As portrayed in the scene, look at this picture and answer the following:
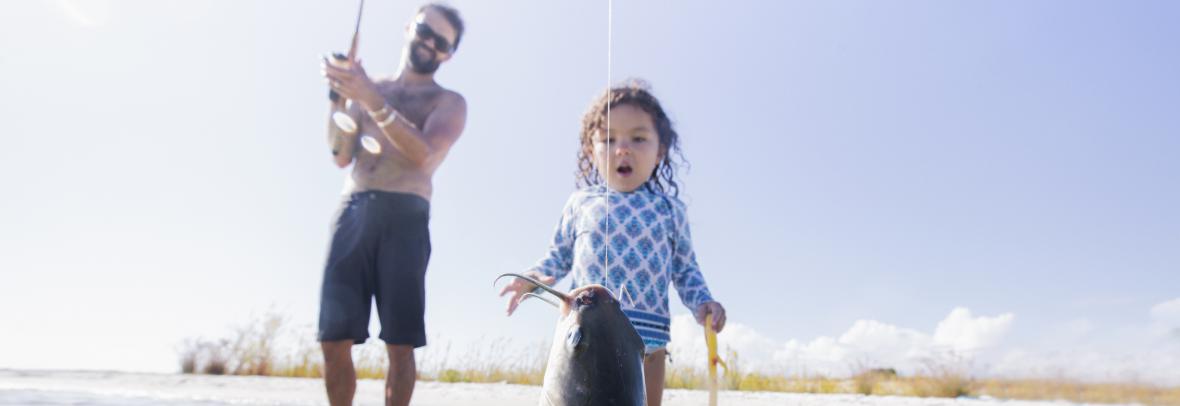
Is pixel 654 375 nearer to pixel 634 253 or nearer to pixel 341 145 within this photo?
pixel 634 253

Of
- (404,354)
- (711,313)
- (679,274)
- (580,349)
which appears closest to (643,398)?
(580,349)

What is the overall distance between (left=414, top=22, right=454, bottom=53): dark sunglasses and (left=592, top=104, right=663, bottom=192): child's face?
113 centimetres

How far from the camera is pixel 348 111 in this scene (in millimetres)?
3648

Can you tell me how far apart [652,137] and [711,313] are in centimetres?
76

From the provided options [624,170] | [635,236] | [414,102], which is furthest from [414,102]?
[635,236]

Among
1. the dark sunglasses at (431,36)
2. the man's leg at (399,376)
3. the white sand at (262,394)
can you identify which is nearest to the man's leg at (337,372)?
the man's leg at (399,376)

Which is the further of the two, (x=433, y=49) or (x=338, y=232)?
(x=433, y=49)

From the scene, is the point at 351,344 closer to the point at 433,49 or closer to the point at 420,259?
the point at 420,259

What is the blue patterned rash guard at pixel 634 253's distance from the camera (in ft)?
8.94

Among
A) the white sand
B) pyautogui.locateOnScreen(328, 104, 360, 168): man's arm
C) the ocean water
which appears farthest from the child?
the ocean water

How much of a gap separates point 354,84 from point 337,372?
1190 mm

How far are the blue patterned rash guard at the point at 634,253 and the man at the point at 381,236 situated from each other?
2.39 feet

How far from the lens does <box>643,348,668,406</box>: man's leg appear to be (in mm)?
2674

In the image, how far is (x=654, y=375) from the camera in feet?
8.83
